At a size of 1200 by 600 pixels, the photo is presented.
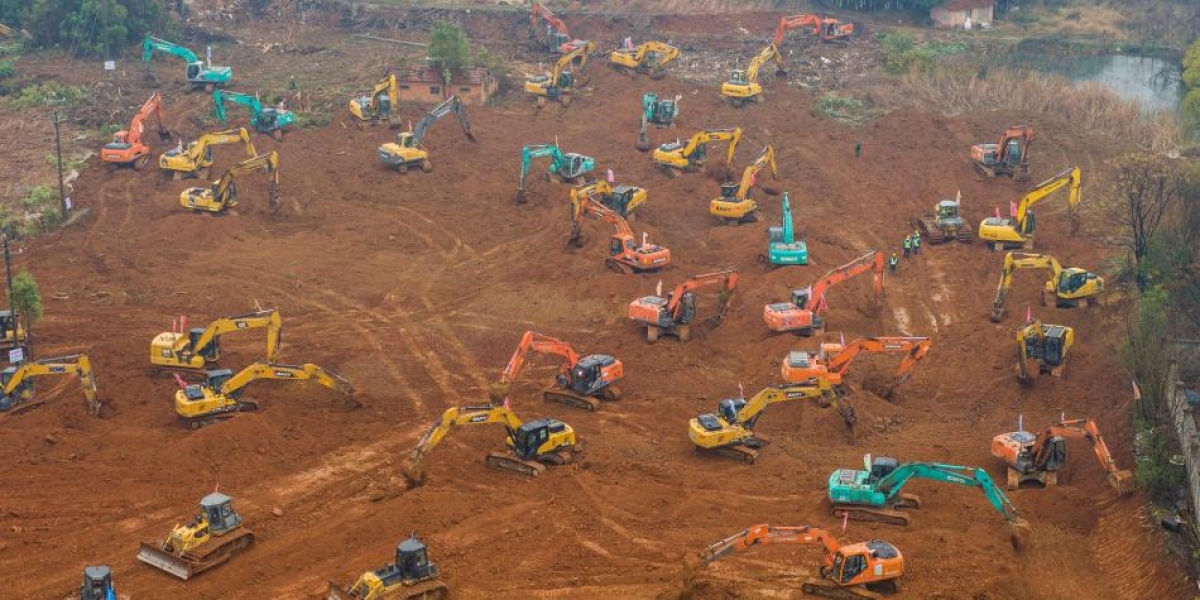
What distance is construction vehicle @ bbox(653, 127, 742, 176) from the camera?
62656 mm

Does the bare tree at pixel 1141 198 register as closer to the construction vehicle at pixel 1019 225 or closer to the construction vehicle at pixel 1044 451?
the construction vehicle at pixel 1019 225

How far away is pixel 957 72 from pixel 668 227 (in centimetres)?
2665

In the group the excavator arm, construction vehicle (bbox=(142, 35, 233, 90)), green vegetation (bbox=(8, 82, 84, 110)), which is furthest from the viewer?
construction vehicle (bbox=(142, 35, 233, 90))

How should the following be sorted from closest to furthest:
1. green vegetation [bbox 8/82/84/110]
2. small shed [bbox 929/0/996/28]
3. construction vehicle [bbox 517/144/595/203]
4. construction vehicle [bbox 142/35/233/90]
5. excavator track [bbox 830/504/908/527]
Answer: excavator track [bbox 830/504/908/527], construction vehicle [bbox 517/144/595/203], green vegetation [bbox 8/82/84/110], construction vehicle [bbox 142/35/233/90], small shed [bbox 929/0/996/28]

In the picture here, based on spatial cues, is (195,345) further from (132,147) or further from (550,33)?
(550,33)

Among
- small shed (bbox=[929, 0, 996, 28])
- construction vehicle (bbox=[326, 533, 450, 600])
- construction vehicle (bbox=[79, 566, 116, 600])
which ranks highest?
construction vehicle (bbox=[79, 566, 116, 600])

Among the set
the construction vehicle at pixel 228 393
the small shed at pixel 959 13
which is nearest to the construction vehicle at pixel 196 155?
the construction vehicle at pixel 228 393

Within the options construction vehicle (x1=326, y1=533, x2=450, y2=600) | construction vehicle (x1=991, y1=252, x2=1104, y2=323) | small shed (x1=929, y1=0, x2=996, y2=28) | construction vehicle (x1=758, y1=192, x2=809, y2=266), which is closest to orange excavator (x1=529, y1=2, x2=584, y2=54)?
small shed (x1=929, y1=0, x2=996, y2=28)

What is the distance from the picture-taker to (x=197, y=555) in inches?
1289

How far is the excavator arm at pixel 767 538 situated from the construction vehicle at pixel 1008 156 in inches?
1357

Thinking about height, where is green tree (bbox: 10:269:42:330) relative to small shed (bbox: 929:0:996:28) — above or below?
above

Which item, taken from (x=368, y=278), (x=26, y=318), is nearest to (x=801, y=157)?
(x=368, y=278)

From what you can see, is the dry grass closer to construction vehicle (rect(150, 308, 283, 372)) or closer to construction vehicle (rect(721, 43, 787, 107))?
construction vehicle (rect(721, 43, 787, 107))

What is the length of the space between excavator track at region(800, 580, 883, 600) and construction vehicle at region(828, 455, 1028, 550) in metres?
Result: 3.46
